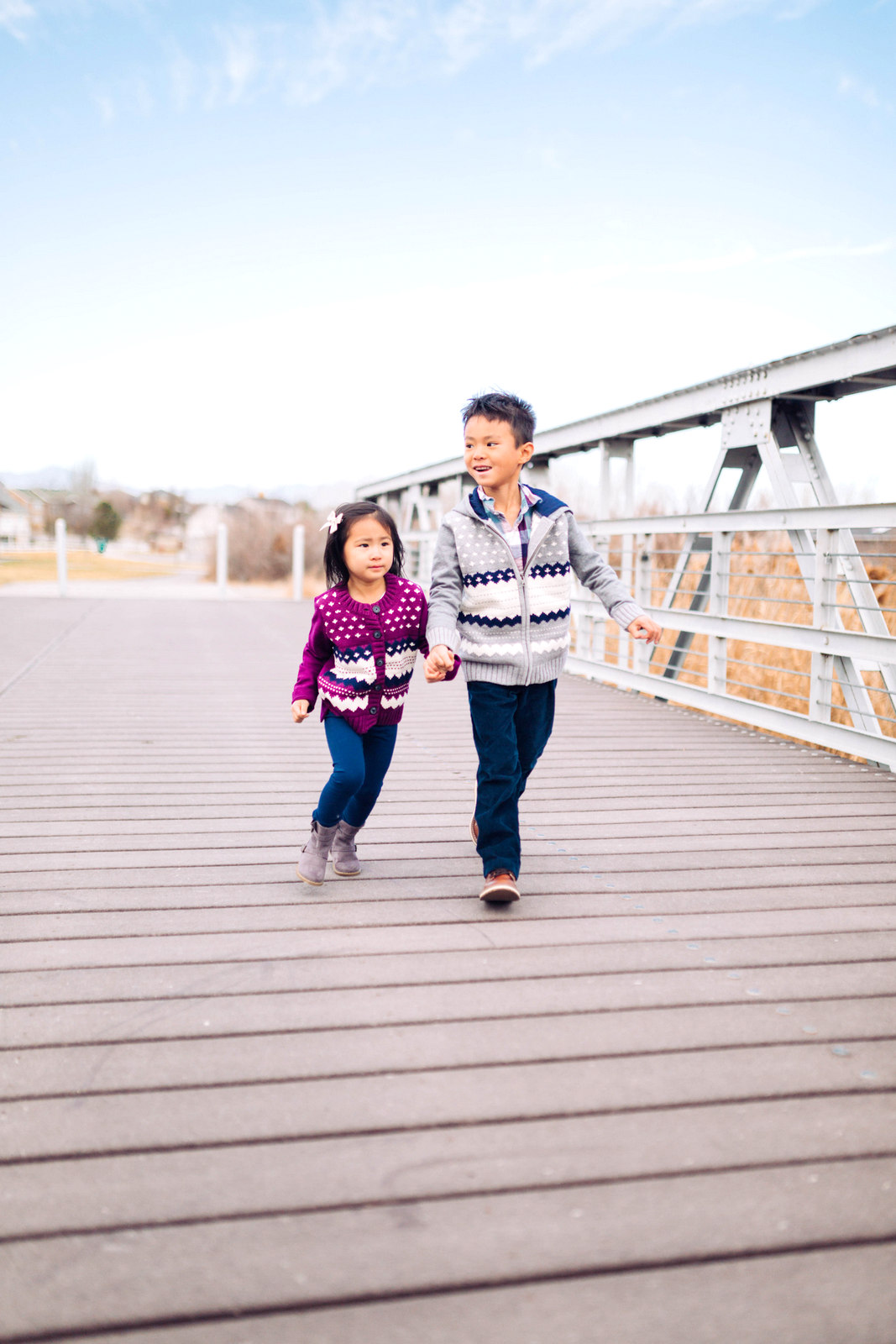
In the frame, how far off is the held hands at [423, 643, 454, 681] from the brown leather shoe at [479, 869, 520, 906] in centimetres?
54

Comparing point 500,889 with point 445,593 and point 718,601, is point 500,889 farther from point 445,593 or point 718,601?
point 718,601

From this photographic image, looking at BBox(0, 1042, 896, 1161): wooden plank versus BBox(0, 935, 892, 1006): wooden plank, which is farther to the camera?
BBox(0, 935, 892, 1006): wooden plank

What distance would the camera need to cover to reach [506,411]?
2.59 meters

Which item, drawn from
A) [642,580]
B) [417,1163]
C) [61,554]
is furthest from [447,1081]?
[61,554]

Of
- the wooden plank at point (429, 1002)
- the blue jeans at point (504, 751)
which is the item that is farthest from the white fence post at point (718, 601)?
the wooden plank at point (429, 1002)

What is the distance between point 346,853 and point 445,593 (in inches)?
31.9

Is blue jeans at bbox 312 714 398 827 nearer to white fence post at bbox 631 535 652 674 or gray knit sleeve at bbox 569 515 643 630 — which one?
gray knit sleeve at bbox 569 515 643 630

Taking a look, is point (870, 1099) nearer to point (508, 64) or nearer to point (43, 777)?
point (43, 777)

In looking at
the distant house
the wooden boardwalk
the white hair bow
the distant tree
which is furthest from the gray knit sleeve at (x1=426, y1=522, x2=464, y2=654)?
the distant house

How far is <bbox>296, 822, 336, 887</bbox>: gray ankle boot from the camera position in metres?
2.74

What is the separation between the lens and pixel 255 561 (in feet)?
90.3

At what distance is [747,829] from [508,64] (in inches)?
702

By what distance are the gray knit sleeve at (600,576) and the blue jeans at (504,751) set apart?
286mm

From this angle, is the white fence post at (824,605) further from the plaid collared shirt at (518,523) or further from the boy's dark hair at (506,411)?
the boy's dark hair at (506,411)
